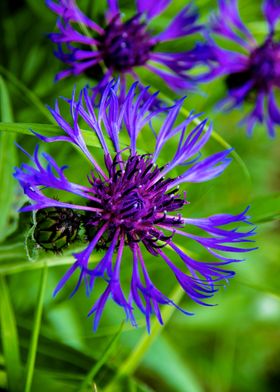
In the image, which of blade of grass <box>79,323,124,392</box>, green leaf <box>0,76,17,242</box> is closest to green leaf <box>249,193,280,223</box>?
blade of grass <box>79,323,124,392</box>

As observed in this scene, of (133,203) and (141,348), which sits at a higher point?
(133,203)

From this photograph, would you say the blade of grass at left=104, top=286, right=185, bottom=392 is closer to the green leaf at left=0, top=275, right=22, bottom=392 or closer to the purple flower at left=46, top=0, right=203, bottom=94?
the green leaf at left=0, top=275, right=22, bottom=392

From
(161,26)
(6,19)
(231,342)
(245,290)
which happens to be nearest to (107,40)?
(161,26)

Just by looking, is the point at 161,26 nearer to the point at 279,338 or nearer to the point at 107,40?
the point at 107,40

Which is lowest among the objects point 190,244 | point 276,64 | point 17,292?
point 17,292

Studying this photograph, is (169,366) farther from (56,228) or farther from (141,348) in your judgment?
(56,228)

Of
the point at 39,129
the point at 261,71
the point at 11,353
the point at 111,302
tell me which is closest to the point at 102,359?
the point at 11,353
